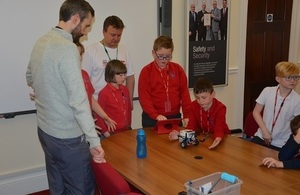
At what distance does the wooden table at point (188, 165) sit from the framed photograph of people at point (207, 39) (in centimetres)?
180

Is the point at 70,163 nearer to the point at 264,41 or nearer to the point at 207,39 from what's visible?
the point at 207,39

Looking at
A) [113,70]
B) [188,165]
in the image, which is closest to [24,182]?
[113,70]

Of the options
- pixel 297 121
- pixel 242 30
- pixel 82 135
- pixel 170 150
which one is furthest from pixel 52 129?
pixel 242 30

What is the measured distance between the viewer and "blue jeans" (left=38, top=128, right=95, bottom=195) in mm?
1978

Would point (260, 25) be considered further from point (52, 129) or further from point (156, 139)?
point (52, 129)

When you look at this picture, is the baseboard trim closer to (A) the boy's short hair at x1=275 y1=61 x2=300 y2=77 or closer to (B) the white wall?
(B) the white wall

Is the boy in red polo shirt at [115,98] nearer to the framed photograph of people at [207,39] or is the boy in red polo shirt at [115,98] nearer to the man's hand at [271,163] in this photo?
the man's hand at [271,163]

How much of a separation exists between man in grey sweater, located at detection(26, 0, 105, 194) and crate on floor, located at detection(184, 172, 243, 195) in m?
0.55

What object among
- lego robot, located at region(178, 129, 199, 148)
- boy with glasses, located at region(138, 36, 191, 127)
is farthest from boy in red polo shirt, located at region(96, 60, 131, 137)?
lego robot, located at region(178, 129, 199, 148)

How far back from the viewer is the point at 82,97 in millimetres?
1865

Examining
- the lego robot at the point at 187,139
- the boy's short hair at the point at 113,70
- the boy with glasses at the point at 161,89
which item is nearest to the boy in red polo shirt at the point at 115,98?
the boy's short hair at the point at 113,70

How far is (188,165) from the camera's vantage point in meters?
2.01

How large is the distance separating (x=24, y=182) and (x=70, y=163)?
1.67 m

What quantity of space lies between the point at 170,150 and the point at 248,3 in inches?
113
